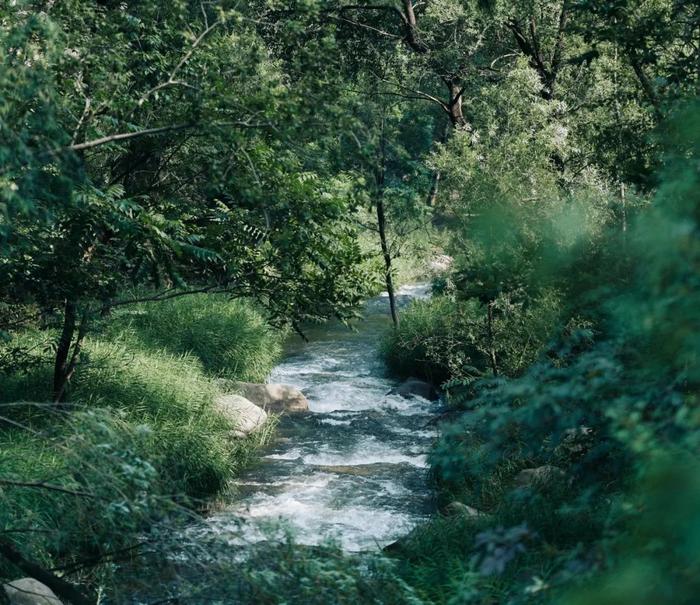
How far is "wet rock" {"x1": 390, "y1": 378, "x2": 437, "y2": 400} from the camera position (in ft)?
39.0

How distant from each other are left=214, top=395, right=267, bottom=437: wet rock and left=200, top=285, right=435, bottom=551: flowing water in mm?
328

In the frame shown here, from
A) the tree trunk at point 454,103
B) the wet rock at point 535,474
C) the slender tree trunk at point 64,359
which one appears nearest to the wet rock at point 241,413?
the slender tree trunk at point 64,359

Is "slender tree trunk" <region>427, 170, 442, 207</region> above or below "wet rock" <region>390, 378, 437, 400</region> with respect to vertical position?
above

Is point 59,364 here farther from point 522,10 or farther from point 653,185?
point 522,10

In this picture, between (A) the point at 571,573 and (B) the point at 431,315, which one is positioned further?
(B) the point at 431,315

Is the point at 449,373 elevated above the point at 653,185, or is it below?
below

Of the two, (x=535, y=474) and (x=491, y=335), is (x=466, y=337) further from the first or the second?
(x=535, y=474)

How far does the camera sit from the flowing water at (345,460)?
7824 millimetres

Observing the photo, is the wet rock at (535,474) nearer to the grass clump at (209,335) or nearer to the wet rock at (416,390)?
the wet rock at (416,390)

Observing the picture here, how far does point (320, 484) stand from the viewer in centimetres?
888

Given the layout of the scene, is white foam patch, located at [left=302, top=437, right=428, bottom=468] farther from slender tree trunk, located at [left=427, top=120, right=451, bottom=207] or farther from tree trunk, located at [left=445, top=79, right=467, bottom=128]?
tree trunk, located at [left=445, top=79, right=467, bottom=128]

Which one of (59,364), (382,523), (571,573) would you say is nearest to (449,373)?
(382,523)

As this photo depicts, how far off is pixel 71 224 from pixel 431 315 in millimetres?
7056

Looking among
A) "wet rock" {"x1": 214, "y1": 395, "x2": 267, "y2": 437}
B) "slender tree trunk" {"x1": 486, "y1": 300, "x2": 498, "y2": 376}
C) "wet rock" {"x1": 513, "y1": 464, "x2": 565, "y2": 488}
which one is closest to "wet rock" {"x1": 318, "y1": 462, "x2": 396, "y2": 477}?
"wet rock" {"x1": 214, "y1": 395, "x2": 267, "y2": 437}
